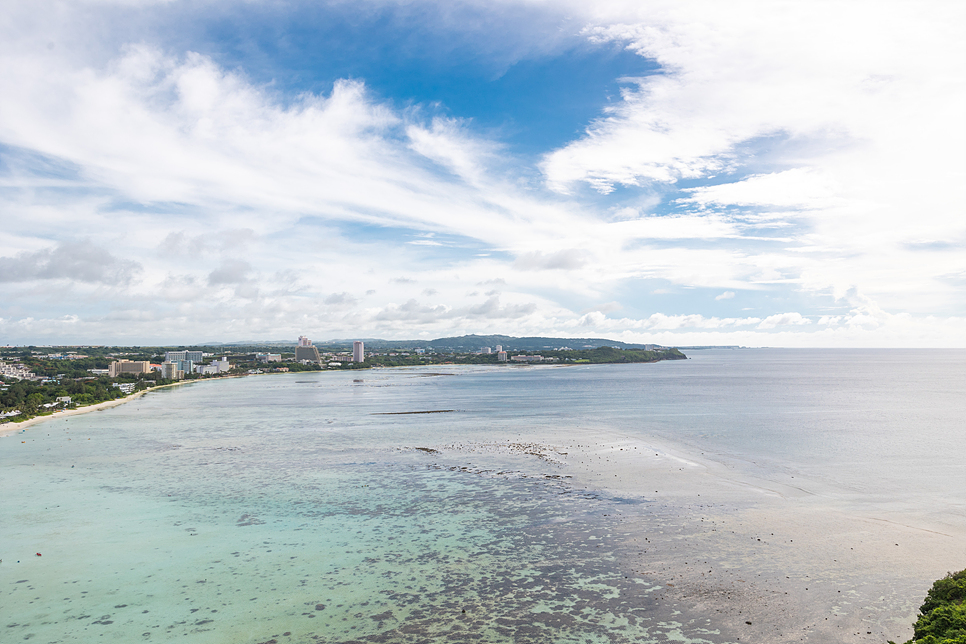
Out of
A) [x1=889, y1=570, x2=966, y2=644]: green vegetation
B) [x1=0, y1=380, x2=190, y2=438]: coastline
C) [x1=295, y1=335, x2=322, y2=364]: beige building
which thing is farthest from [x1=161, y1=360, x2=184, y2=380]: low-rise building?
[x1=889, y1=570, x2=966, y2=644]: green vegetation

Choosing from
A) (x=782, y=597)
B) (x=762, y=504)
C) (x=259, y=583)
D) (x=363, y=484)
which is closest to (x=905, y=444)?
(x=762, y=504)

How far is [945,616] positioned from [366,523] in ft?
50.5

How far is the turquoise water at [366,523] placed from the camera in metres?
12.2

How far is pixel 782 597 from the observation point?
42.4 feet

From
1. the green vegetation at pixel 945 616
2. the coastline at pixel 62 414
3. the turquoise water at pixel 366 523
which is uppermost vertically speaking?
the green vegetation at pixel 945 616

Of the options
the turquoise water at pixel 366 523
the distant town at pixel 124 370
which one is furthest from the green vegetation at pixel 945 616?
the distant town at pixel 124 370

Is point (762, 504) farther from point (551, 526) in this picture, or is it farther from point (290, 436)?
point (290, 436)

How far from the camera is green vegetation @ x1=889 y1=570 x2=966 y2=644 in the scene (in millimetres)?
8891

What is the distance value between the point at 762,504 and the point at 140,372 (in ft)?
393

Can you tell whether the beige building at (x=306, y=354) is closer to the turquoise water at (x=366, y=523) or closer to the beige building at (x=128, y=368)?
the beige building at (x=128, y=368)

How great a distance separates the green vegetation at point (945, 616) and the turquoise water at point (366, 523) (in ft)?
11.0

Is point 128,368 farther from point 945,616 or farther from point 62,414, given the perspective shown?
point 945,616

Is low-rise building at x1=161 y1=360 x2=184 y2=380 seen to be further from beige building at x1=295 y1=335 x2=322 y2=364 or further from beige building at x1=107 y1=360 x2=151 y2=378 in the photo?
beige building at x1=295 y1=335 x2=322 y2=364

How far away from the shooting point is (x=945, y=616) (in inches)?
376
